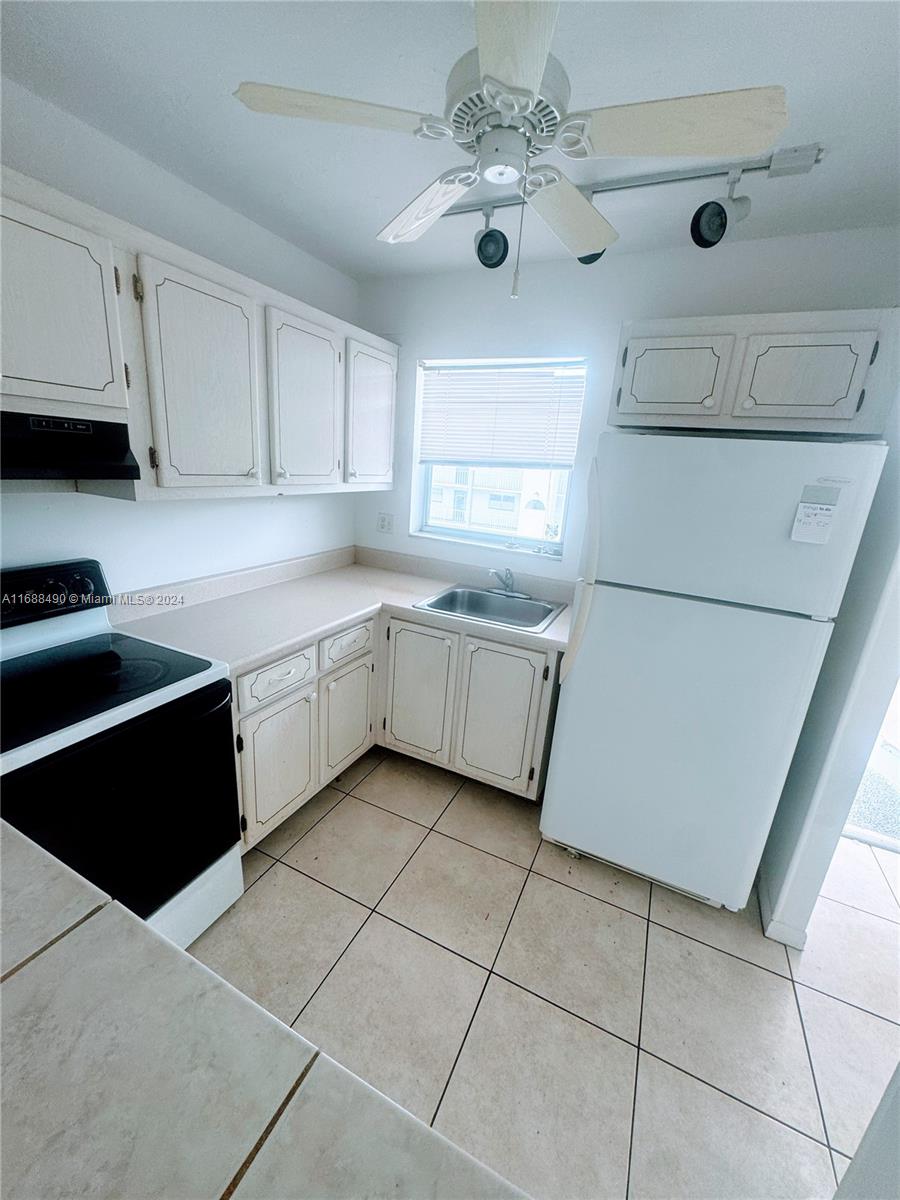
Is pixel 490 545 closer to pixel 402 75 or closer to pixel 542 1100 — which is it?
pixel 402 75

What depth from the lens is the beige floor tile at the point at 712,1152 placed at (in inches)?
43.1

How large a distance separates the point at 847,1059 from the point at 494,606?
1.96 m

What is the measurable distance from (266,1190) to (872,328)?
2.14 m

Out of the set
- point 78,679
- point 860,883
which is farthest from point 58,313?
point 860,883

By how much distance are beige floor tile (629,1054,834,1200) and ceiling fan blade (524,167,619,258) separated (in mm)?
2248

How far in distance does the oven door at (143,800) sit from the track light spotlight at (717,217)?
79.4 inches

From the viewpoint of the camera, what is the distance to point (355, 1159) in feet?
1.22

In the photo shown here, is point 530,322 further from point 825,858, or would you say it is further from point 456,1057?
point 456,1057

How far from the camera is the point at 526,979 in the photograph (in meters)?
1.50

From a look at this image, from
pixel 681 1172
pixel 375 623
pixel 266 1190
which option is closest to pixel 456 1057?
pixel 681 1172

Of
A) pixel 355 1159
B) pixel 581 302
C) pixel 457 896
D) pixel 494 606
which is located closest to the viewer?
pixel 355 1159

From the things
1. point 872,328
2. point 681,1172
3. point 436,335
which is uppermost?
point 436,335

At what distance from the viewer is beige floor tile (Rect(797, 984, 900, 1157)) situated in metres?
1.23

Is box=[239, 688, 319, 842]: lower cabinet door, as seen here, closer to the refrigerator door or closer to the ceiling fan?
the refrigerator door
